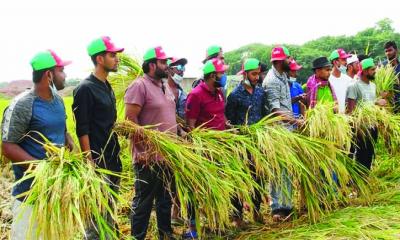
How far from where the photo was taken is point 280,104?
4.36 meters

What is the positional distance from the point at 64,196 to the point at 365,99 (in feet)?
12.7

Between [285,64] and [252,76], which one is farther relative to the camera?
[285,64]

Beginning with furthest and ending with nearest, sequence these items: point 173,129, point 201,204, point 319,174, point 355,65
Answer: point 355,65, point 319,174, point 173,129, point 201,204

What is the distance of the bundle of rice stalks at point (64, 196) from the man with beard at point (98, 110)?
0.44 m

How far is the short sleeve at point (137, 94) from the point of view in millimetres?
3389

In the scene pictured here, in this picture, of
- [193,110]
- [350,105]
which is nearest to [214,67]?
[193,110]

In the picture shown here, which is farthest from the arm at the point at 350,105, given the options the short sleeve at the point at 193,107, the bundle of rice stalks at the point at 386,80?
the short sleeve at the point at 193,107

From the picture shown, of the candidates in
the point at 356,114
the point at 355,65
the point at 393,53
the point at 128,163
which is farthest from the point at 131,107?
the point at 393,53

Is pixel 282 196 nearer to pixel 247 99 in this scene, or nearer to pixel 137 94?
pixel 247 99

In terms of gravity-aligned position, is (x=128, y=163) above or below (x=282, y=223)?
above

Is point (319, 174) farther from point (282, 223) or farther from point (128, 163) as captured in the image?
point (128, 163)

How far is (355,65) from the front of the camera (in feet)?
19.5

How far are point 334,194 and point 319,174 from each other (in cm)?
25

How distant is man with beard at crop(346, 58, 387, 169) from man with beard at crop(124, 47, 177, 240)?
2411 mm
